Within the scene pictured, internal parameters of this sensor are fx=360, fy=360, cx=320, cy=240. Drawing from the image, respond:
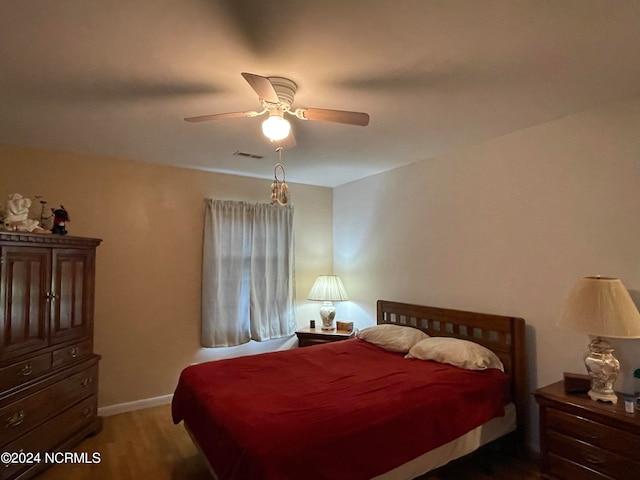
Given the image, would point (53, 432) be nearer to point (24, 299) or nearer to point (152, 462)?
point (152, 462)

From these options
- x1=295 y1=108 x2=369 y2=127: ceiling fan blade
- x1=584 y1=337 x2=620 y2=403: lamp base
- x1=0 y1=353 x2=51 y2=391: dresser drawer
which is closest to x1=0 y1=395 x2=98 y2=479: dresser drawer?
x1=0 y1=353 x2=51 y2=391: dresser drawer

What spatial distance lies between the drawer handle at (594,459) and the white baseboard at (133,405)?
11.6ft

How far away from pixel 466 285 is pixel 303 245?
214 cm

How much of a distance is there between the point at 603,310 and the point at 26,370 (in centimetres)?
365

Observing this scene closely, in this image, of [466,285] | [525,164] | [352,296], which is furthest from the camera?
[352,296]

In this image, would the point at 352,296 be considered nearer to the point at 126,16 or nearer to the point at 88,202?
the point at 88,202

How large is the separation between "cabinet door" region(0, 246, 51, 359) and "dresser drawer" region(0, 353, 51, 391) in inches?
2.9

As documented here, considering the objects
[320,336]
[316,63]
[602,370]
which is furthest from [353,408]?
[320,336]

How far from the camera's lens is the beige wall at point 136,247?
10.9 ft

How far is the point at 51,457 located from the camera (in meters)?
2.55

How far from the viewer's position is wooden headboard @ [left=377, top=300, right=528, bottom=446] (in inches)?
105

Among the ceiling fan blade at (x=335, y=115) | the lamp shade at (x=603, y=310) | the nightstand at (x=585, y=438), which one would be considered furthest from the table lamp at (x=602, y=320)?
the ceiling fan blade at (x=335, y=115)

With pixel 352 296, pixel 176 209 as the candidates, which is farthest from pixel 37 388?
pixel 352 296

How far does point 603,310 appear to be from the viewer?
80.3 inches
